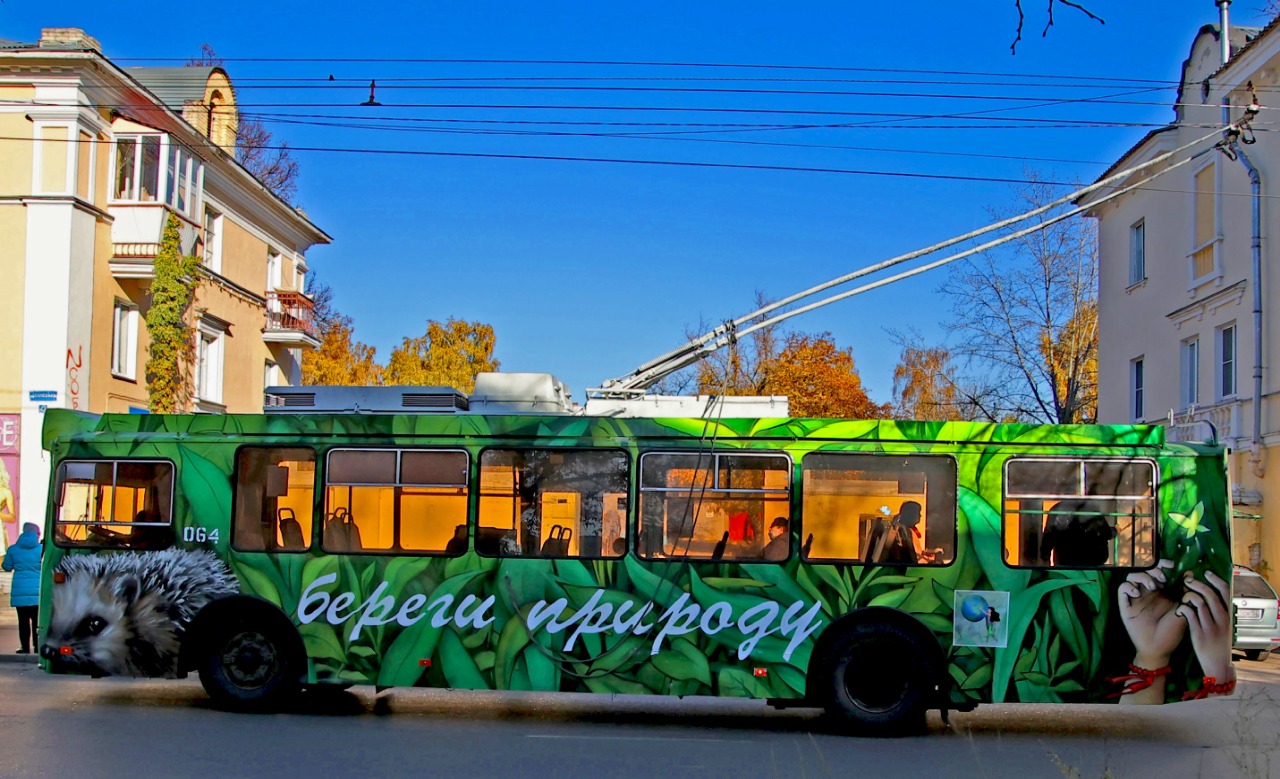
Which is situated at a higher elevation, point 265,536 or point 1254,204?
point 1254,204

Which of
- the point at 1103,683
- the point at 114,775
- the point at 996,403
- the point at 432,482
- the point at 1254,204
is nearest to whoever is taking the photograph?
the point at 114,775

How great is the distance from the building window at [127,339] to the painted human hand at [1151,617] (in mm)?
23097

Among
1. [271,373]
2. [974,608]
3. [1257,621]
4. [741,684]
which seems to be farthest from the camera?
[271,373]

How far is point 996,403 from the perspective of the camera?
38938 mm

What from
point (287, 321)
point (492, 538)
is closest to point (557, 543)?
point (492, 538)

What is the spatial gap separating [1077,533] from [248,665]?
25.3 ft

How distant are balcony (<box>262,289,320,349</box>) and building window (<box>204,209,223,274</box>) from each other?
3.41m

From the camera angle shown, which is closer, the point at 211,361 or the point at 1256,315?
the point at 1256,315

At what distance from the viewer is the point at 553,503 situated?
1135 centimetres

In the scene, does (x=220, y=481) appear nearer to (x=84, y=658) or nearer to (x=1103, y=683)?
(x=84, y=658)

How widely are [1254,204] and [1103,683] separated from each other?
52.5 ft

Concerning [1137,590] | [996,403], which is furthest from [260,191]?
[1137,590]

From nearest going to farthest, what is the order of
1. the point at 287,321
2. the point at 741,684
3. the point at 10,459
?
the point at 741,684 < the point at 10,459 < the point at 287,321

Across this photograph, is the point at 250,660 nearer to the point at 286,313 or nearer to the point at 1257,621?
the point at 1257,621
